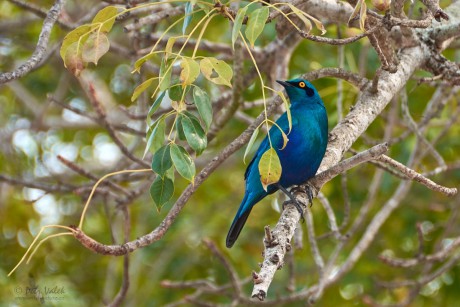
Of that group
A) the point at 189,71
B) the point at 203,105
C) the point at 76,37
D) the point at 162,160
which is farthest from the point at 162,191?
the point at 76,37

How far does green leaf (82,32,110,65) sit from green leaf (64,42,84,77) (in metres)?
0.02

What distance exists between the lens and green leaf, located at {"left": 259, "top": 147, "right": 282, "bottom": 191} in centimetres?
288

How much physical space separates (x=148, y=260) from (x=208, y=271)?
75 cm

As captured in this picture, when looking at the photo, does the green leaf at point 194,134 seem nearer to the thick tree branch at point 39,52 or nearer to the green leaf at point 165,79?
the green leaf at point 165,79

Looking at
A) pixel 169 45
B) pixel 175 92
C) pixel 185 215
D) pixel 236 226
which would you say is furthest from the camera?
pixel 185 215

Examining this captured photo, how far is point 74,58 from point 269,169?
0.92 metres

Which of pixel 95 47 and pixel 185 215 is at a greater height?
pixel 185 215

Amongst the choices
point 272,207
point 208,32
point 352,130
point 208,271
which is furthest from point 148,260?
point 352,130

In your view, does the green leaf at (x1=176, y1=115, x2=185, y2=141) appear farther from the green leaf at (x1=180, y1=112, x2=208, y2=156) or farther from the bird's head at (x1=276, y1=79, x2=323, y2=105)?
the bird's head at (x1=276, y1=79, x2=323, y2=105)

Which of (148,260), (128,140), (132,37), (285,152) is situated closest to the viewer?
(285,152)

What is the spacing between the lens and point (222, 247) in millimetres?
7363

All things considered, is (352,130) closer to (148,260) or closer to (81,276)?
(148,260)

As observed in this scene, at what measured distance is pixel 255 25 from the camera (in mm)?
2797

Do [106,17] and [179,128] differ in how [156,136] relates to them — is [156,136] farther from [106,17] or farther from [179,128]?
[106,17]
